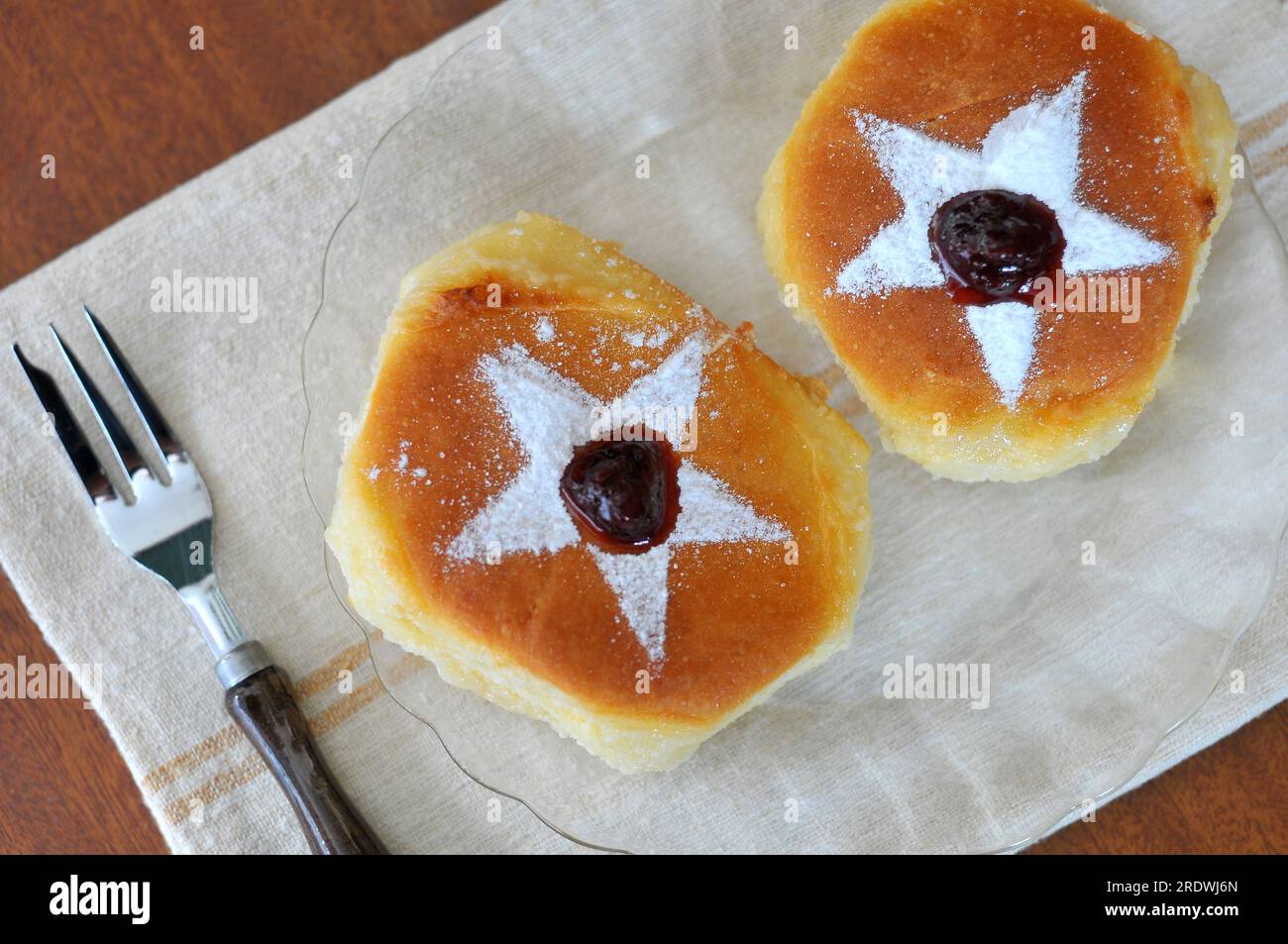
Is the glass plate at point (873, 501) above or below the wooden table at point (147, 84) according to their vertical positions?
below

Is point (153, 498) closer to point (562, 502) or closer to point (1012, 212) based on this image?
point (562, 502)

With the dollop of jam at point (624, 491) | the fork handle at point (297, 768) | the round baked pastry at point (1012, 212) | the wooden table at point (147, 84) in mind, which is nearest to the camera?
the dollop of jam at point (624, 491)

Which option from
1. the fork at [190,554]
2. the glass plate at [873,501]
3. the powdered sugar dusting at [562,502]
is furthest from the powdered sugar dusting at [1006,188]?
the fork at [190,554]

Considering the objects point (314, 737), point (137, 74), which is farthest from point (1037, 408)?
point (137, 74)

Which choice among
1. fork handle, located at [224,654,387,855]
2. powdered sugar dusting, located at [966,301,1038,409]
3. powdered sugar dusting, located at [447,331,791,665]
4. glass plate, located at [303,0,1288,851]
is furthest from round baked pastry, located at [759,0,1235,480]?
fork handle, located at [224,654,387,855]

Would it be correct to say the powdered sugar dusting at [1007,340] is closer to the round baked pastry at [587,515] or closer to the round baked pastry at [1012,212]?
the round baked pastry at [1012,212]

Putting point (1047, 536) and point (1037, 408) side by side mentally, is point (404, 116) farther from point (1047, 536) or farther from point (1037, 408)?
point (1047, 536)

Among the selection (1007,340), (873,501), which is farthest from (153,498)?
(1007,340)
